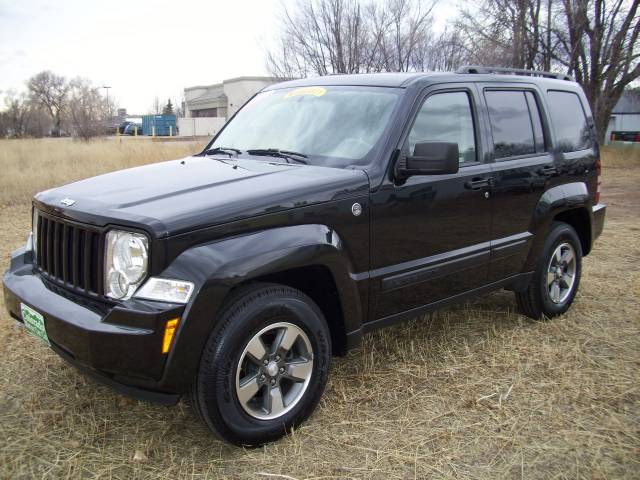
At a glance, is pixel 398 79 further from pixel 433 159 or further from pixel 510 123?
pixel 510 123

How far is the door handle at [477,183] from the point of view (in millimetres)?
3636

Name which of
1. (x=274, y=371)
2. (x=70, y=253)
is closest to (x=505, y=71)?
(x=274, y=371)

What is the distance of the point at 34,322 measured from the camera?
277cm

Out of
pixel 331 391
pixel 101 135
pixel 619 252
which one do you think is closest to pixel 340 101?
pixel 331 391

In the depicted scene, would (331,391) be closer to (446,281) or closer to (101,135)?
(446,281)

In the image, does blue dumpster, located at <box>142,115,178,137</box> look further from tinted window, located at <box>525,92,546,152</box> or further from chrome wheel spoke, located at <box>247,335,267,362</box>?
chrome wheel spoke, located at <box>247,335,267,362</box>

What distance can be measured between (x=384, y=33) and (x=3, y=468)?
19270mm

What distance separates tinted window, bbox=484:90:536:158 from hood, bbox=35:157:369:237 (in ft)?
4.46

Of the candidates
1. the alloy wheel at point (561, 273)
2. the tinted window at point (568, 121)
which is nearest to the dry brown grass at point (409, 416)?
the alloy wheel at point (561, 273)

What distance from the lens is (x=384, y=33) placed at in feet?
64.6

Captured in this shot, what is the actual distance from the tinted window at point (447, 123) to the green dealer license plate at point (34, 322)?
2.17 meters

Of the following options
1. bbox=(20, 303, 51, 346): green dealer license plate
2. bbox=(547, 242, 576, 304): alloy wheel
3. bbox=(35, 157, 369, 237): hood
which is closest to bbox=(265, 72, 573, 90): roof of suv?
bbox=(35, 157, 369, 237): hood

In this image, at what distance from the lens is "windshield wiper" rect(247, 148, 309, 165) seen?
3.40 metres

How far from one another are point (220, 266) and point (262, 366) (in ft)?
1.97
